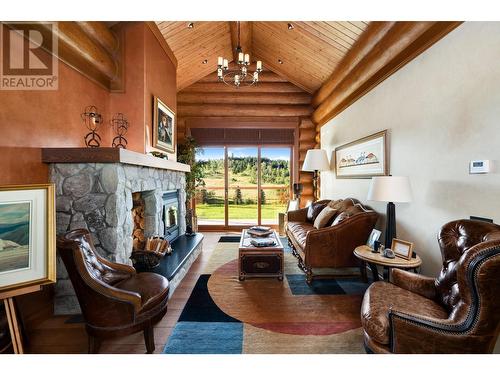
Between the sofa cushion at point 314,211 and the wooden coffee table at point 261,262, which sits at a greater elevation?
the sofa cushion at point 314,211

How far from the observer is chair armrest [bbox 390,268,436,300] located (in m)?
1.83

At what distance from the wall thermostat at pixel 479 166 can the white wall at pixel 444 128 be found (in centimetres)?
5

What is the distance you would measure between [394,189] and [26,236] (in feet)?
10.3

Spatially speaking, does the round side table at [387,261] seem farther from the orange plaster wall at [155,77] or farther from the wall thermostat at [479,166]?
the orange plaster wall at [155,77]

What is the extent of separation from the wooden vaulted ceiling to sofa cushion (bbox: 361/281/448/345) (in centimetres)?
339

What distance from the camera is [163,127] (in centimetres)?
392

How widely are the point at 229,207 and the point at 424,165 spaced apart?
4.63 metres

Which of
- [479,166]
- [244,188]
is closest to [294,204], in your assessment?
[244,188]

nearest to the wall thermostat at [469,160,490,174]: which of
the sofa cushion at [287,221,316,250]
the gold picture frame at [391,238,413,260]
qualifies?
the gold picture frame at [391,238,413,260]

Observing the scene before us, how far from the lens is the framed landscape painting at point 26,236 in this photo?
4.94 feet

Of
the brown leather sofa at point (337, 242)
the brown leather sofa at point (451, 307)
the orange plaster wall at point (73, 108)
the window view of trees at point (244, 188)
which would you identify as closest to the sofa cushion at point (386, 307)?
the brown leather sofa at point (451, 307)

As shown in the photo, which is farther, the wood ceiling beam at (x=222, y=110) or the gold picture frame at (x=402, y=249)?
the wood ceiling beam at (x=222, y=110)

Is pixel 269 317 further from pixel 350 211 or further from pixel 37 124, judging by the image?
pixel 37 124
